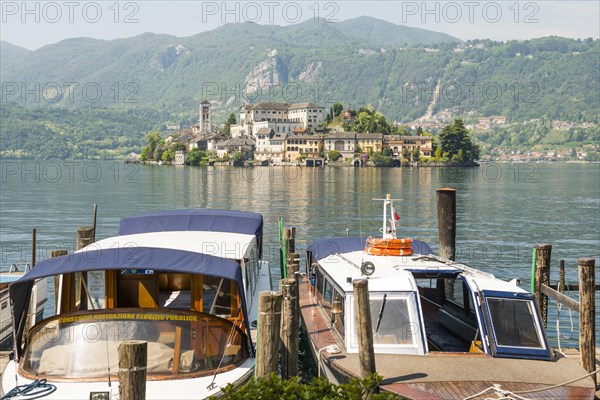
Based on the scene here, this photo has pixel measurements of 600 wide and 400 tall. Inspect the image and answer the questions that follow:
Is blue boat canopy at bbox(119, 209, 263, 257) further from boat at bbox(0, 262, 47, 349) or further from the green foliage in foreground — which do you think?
the green foliage in foreground

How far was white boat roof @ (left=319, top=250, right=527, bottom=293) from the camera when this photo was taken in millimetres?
16688

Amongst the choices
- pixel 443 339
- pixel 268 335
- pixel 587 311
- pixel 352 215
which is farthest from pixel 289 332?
pixel 352 215

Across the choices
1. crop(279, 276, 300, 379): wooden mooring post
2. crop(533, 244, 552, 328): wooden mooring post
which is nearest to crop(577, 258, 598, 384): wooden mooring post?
crop(533, 244, 552, 328): wooden mooring post

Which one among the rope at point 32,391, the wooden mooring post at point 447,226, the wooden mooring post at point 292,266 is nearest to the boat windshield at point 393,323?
the wooden mooring post at point 292,266

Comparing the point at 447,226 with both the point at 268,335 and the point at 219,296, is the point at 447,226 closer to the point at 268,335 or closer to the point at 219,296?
the point at 219,296

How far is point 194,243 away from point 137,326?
5588 mm

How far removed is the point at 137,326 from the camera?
1424 cm

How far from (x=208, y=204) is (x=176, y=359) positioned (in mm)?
69642

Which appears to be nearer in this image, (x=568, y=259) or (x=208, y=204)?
(x=568, y=259)

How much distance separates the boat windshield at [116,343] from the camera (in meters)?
13.9

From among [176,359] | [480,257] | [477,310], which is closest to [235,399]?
[176,359]

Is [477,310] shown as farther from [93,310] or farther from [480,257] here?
[480,257]

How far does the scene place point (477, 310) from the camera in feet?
53.2

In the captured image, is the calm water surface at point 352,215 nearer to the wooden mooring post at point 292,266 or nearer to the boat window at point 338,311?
the wooden mooring post at point 292,266
